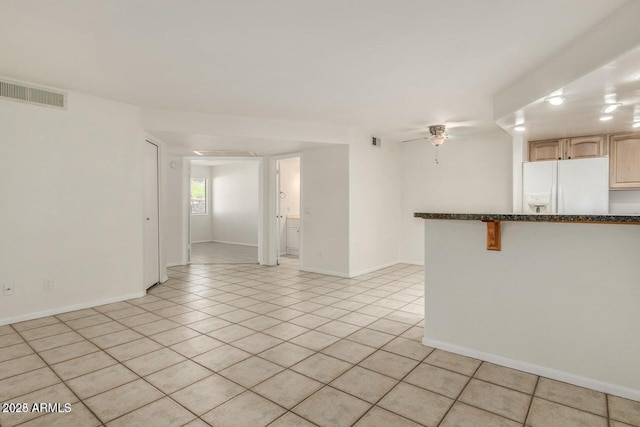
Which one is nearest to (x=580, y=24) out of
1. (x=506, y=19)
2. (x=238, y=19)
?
(x=506, y=19)

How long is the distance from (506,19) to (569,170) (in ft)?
10.9

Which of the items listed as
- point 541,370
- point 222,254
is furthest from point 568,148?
point 222,254

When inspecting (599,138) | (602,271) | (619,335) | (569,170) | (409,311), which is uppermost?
(599,138)

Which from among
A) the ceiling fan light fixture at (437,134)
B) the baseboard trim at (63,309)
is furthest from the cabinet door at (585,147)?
the baseboard trim at (63,309)

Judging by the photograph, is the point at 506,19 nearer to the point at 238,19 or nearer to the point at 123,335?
the point at 238,19

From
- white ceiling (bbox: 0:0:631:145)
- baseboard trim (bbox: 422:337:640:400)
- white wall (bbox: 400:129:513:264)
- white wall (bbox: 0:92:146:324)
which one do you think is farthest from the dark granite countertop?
white wall (bbox: 0:92:146:324)

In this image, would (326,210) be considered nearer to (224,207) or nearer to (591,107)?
(591,107)

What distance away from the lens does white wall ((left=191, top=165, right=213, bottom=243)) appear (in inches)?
407

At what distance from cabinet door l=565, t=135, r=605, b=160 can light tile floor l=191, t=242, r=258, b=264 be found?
19.2 ft

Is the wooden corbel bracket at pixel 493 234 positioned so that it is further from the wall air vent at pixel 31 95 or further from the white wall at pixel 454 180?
the wall air vent at pixel 31 95

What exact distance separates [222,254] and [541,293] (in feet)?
23.0

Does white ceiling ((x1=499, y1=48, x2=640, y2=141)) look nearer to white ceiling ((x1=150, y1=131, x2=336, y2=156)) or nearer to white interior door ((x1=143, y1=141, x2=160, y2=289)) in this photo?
white ceiling ((x1=150, y1=131, x2=336, y2=156))

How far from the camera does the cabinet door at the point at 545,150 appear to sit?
16.4 feet

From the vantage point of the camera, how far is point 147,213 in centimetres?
465
